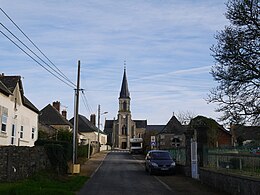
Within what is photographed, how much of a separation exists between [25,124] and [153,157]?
1166 cm

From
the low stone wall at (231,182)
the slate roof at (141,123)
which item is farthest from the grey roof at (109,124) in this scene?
the low stone wall at (231,182)

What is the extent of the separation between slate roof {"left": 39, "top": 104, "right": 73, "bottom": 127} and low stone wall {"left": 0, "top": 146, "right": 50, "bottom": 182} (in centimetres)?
4095

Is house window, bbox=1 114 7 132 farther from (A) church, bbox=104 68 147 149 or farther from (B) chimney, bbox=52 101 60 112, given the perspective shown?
(A) church, bbox=104 68 147 149

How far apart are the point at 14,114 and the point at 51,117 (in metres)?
34.3

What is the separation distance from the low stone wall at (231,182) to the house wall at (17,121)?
13.7m

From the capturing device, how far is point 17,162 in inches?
715

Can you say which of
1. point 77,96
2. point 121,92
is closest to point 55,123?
point 77,96

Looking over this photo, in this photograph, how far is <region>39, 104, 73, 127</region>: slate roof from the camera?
6125 centimetres

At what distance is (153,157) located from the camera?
88.8 feet

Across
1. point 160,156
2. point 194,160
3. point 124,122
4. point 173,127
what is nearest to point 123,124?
point 124,122

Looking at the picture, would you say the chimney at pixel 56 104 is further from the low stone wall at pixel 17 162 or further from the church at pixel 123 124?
the church at pixel 123 124

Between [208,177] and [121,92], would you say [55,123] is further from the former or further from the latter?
[121,92]

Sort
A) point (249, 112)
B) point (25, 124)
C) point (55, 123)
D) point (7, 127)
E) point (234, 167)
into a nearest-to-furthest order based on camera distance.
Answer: point (234, 167) → point (249, 112) → point (7, 127) → point (25, 124) → point (55, 123)

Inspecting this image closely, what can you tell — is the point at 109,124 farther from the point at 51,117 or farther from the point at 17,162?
the point at 17,162
